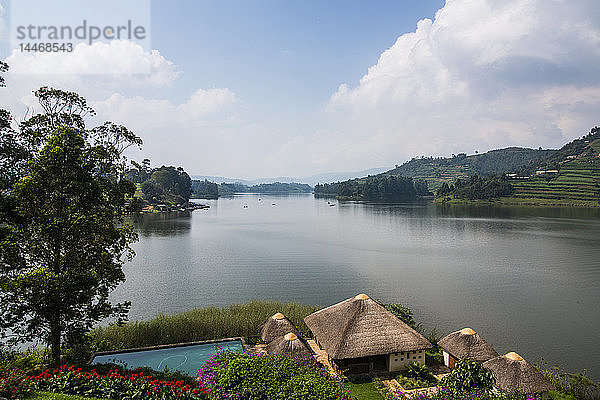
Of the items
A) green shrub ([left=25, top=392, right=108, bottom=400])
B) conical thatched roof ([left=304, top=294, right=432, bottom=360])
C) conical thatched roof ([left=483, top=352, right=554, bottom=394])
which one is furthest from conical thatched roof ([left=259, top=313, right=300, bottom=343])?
green shrub ([left=25, top=392, right=108, bottom=400])

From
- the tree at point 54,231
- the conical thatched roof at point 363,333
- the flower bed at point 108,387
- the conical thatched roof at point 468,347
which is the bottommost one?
the conical thatched roof at point 468,347

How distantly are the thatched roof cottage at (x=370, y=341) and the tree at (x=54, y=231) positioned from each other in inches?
336

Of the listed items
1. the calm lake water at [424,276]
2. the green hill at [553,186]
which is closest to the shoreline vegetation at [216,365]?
the calm lake water at [424,276]

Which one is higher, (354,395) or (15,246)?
(15,246)

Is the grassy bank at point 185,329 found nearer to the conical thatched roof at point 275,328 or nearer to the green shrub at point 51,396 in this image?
the conical thatched roof at point 275,328

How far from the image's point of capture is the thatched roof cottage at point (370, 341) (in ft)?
47.3

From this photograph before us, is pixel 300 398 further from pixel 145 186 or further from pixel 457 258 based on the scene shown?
pixel 145 186

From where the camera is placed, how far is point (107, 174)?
568 inches

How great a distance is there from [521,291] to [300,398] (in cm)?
2462

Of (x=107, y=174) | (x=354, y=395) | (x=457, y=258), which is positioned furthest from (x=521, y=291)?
(x=107, y=174)

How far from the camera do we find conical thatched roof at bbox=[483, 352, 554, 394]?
12555 millimetres

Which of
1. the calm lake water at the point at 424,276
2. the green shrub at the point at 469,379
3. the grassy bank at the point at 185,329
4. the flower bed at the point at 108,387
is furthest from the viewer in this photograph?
the calm lake water at the point at 424,276

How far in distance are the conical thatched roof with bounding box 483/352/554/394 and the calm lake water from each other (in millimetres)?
5315

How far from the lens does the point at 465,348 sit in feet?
48.1
